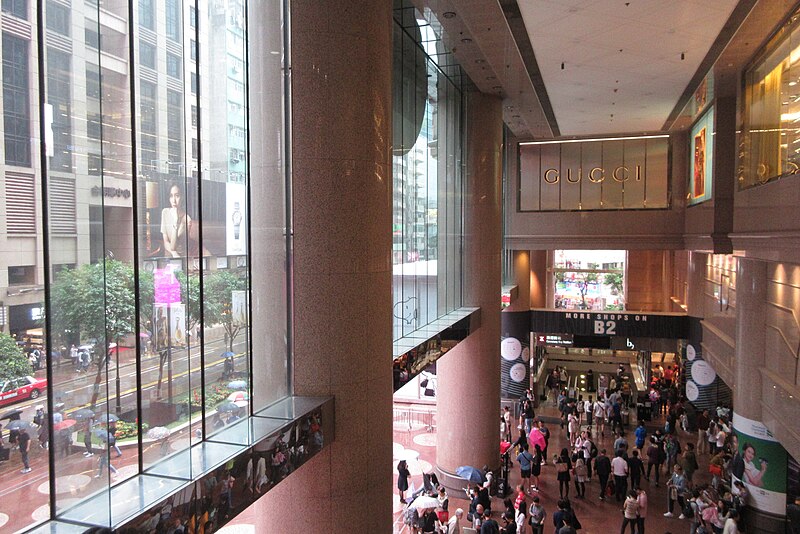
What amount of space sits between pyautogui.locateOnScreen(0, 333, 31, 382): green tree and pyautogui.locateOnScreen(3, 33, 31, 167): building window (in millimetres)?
991

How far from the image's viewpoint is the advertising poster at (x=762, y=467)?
40.0 feet

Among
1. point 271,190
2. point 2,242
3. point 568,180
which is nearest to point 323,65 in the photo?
point 271,190

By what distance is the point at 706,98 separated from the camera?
610 inches

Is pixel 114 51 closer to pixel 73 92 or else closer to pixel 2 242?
pixel 73 92

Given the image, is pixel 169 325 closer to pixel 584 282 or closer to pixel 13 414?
pixel 13 414

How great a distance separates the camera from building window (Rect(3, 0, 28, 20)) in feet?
11.0

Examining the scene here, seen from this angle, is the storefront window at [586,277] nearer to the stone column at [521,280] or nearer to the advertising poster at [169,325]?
the stone column at [521,280]

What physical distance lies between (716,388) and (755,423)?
800 cm

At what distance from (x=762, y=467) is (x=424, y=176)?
9228 millimetres

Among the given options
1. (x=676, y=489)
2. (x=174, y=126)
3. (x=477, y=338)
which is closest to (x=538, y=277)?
(x=477, y=338)

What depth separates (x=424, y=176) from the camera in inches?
484

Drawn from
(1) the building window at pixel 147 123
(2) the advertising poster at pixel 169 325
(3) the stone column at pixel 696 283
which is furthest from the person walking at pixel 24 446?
(3) the stone column at pixel 696 283

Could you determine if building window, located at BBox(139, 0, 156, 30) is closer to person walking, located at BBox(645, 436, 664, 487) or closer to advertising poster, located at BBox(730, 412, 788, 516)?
advertising poster, located at BBox(730, 412, 788, 516)

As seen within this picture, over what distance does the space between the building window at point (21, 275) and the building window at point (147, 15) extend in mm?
2055
